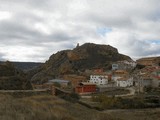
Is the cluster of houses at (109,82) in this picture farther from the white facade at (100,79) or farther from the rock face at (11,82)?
the rock face at (11,82)

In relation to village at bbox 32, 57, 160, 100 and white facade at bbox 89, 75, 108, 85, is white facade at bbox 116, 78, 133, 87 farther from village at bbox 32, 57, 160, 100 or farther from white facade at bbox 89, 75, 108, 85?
white facade at bbox 89, 75, 108, 85

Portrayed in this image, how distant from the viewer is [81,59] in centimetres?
12875

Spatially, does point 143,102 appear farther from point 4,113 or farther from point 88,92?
point 4,113

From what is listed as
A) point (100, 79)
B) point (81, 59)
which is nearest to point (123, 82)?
point (100, 79)

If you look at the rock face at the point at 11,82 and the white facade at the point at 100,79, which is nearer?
the rock face at the point at 11,82

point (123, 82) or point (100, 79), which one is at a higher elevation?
point (100, 79)

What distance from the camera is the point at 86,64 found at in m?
129

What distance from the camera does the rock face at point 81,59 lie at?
391ft

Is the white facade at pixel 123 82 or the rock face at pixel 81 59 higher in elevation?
the rock face at pixel 81 59

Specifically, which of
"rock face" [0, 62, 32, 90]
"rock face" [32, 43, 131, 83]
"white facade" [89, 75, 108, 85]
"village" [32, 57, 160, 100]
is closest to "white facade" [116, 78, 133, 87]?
"village" [32, 57, 160, 100]

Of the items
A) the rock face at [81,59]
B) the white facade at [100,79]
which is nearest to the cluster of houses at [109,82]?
the white facade at [100,79]

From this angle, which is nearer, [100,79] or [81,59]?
[100,79]

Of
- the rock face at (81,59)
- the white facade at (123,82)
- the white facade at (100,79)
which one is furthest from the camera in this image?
the rock face at (81,59)

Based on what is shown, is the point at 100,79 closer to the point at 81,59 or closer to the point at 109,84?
the point at 109,84
